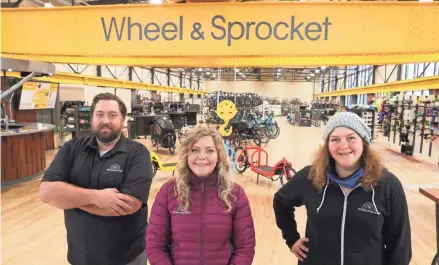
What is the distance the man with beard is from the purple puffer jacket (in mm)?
326

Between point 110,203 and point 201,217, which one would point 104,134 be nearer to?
point 110,203

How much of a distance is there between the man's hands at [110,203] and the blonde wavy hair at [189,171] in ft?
1.23

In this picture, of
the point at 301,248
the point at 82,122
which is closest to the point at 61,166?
the point at 301,248

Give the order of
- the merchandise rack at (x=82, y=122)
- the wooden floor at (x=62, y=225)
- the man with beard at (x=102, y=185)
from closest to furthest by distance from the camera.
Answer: the man with beard at (x=102, y=185)
the wooden floor at (x=62, y=225)
the merchandise rack at (x=82, y=122)

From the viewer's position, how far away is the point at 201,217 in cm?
153

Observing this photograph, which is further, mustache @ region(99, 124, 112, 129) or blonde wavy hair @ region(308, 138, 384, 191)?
mustache @ region(99, 124, 112, 129)

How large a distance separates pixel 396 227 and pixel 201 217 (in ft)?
3.05

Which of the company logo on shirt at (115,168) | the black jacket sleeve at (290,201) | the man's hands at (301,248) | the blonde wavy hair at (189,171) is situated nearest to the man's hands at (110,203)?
the company logo on shirt at (115,168)

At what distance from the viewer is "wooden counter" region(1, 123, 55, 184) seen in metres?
6.27

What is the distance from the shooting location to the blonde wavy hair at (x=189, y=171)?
1.54 meters

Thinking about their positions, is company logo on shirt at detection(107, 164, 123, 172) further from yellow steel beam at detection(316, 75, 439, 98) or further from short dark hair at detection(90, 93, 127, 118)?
yellow steel beam at detection(316, 75, 439, 98)

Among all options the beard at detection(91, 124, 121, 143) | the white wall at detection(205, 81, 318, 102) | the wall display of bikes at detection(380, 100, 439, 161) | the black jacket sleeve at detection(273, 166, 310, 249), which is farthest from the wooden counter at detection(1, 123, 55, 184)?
the white wall at detection(205, 81, 318, 102)

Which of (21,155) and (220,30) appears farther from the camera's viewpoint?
(21,155)

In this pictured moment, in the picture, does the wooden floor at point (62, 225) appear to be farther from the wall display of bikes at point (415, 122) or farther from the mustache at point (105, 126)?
the wall display of bikes at point (415, 122)
